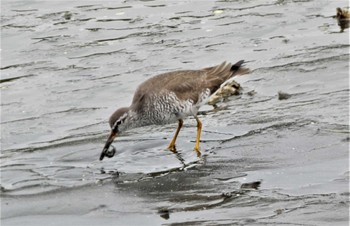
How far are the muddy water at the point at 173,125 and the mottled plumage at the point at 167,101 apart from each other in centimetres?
32

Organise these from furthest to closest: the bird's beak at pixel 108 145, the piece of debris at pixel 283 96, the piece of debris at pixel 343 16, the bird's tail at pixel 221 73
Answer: the piece of debris at pixel 343 16 → the piece of debris at pixel 283 96 → the bird's tail at pixel 221 73 → the bird's beak at pixel 108 145

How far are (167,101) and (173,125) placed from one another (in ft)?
4.23

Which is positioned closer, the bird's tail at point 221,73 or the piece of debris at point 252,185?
the piece of debris at point 252,185

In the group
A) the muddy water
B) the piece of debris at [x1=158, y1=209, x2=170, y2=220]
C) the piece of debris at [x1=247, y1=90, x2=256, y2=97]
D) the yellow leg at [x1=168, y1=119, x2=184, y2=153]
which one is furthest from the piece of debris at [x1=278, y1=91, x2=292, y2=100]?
the piece of debris at [x1=158, y1=209, x2=170, y2=220]

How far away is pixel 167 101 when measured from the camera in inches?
458

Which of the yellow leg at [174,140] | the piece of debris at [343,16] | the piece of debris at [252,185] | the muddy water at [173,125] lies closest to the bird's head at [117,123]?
the muddy water at [173,125]

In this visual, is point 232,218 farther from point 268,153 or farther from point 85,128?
point 85,128

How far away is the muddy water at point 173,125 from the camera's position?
8.95m

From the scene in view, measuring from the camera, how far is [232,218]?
326 inches

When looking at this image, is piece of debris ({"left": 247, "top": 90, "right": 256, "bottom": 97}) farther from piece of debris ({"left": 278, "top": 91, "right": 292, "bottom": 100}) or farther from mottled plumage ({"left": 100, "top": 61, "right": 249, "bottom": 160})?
mottled plumage ({"left": 100, "top": 61, "right": 249, "bottom": 160})

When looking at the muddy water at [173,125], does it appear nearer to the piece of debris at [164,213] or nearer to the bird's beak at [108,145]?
the piece of debris at [164,213]

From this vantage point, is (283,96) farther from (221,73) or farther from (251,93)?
(221,73)

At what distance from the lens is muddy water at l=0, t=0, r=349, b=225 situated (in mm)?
8945

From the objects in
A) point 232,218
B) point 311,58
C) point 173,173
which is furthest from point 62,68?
point 232,218
